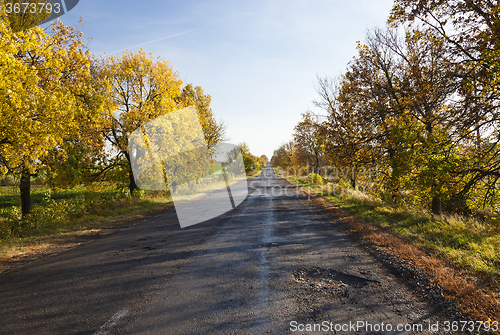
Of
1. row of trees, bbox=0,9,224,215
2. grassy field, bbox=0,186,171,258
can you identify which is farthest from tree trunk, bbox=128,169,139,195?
grassy field, bbox=0,186,171,258

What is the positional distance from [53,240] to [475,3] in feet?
47.3

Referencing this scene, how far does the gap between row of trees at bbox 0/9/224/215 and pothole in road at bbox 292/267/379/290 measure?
26.7ft

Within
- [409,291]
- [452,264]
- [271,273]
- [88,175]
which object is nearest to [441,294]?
[409,291]

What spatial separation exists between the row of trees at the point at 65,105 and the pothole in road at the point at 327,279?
8151 mm

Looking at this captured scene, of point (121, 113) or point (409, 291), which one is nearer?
point (409, 291)

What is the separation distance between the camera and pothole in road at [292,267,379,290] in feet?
15.9

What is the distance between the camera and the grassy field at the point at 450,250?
4.22 m

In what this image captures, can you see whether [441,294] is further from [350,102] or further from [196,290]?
[350,102]

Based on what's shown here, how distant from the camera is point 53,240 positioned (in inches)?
348

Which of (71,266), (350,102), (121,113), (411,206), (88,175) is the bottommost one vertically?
(411,206)

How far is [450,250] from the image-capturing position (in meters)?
6.43

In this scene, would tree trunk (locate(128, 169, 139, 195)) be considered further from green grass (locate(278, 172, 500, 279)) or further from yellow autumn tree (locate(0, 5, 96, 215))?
green grass (locate(278, 172, 500, 279))

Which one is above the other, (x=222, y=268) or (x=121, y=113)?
(x=121, y=113)

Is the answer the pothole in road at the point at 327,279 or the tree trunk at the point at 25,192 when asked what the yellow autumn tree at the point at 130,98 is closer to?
the tree trunk at the point at 25,192
